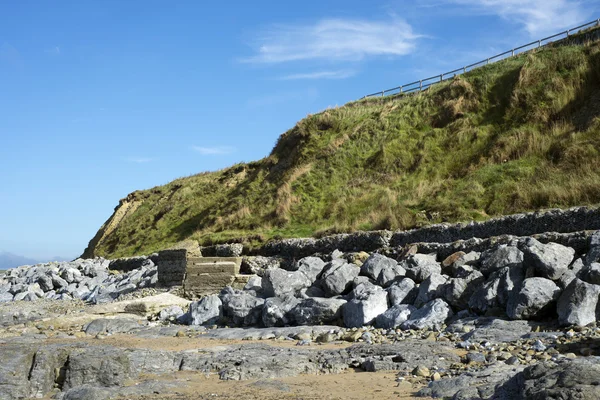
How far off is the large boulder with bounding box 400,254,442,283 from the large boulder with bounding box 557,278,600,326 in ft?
12.2

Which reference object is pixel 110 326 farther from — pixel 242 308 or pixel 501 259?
pixel 501 259

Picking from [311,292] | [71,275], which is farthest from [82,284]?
[311,292]

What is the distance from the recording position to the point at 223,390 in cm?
762

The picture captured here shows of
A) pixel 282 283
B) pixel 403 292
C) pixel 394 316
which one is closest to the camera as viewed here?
pixel 394 316

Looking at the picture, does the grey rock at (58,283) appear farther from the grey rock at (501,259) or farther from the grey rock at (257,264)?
the grey rock at (501,259)

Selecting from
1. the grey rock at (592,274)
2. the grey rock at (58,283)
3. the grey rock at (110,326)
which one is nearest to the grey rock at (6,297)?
the grey rock at (58,283)

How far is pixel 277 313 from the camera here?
13.1m

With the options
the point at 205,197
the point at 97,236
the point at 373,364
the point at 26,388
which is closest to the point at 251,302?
the point at 373,364

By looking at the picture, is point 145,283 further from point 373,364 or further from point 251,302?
point 373,364

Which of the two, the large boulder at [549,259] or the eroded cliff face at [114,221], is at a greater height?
the eroded cliff face at [114,221]

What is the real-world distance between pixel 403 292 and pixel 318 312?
5.92 feet

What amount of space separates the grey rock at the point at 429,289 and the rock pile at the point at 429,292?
0.07 feet

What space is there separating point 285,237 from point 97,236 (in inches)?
1214

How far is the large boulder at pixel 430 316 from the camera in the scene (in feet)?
36.9
